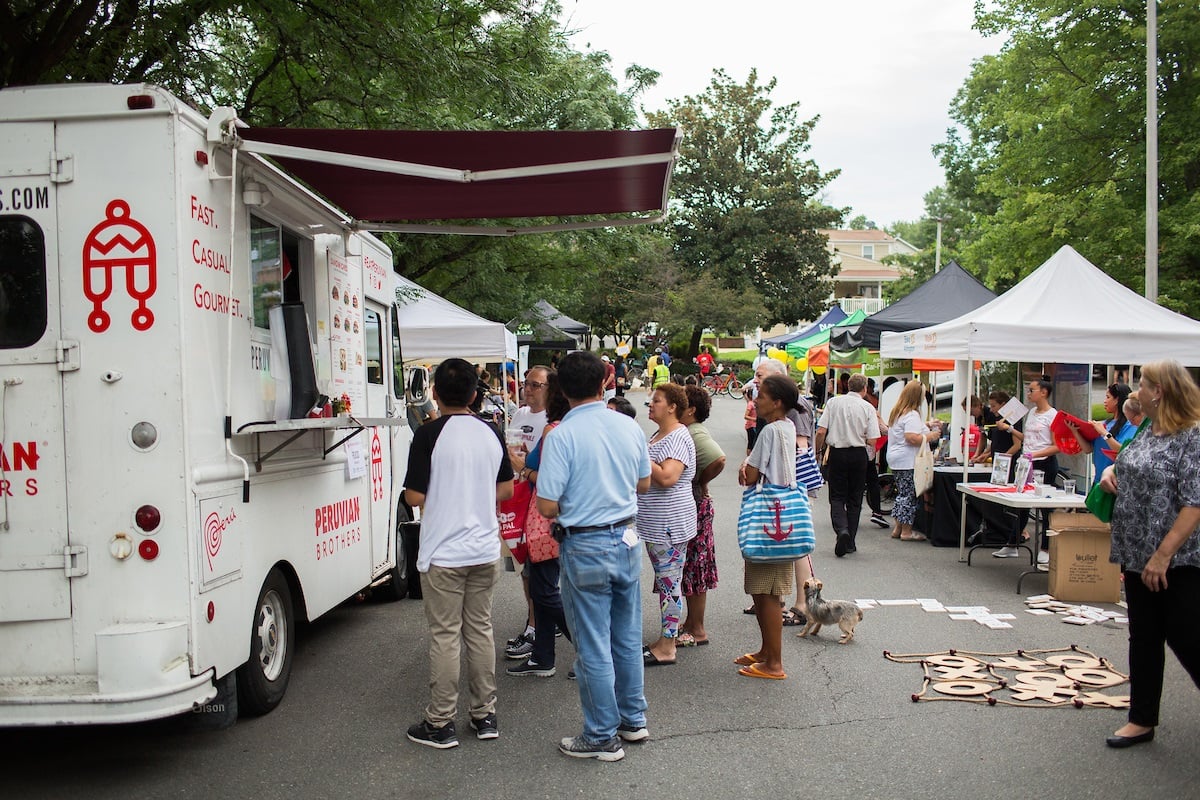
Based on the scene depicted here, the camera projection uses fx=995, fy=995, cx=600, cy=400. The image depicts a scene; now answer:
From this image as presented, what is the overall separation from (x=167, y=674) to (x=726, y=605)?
4728 millimetres

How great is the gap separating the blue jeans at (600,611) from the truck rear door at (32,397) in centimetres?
210

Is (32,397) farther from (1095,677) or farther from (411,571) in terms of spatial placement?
(1095,677)

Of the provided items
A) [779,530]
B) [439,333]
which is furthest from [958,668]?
[439,333]

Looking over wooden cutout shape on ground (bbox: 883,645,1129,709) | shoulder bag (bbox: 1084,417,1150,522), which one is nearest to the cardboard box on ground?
wooden cutout shape on ground (bbox: 883,645,1129,709)

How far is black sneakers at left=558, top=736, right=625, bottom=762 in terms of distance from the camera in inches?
181

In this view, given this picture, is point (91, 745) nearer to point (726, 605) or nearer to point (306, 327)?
point (306, 327)

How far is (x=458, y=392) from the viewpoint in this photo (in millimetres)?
4766

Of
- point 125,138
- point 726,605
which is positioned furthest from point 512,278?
point 125,138

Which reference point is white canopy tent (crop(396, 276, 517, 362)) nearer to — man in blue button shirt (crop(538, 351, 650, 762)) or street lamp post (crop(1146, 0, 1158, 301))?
man in blue button shirt (crop(538, 351, 650, 762))

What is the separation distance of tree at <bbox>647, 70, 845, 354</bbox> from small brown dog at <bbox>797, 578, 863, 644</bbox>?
41237 millimetres

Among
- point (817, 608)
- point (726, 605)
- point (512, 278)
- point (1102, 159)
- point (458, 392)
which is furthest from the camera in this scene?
point (1102, 159)

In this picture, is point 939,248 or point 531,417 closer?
point 531,417

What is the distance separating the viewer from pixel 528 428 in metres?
6.73

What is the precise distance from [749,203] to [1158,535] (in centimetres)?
4540
